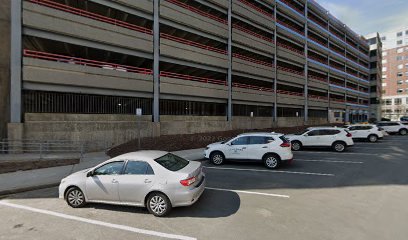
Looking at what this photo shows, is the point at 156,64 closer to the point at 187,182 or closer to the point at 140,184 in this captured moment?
the point at 140,184

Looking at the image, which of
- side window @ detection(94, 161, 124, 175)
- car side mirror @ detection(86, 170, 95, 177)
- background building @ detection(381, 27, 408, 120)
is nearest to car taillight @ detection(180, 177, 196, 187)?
side window @ detection(94, 161, 124, 175)

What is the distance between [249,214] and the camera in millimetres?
4930

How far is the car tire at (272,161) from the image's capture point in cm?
927

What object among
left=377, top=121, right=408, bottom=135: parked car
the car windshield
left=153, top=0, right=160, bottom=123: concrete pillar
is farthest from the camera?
left=377, top=121, right=408, bottom=135: parked car

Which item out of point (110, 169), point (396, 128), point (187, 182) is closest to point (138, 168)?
point (110, 169)

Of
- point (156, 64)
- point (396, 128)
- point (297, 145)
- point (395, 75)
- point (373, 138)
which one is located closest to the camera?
point (297, 145)

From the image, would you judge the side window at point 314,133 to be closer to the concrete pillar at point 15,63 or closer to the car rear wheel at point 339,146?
the car rear wheel at point 339,146

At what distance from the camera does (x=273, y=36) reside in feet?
92.3

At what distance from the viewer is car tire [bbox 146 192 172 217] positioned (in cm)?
490

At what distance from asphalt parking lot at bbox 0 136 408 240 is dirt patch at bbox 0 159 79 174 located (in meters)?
3.49

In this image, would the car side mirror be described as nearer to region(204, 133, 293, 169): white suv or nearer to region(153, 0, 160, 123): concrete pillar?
region(204, 133, 293, 169): white suv

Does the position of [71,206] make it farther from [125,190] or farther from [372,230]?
[372,230]

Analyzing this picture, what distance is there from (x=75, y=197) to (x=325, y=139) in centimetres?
1430

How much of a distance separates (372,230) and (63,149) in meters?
15.0
